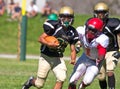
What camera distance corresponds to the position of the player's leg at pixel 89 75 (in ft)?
28.6

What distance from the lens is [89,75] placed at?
8.73 meters

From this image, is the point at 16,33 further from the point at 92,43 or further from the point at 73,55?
the point at 92,43

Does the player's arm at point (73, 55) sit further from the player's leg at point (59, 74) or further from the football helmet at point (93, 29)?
the football helmet at point (93, 29)

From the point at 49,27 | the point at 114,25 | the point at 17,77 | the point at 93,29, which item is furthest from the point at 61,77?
the point at 17,77

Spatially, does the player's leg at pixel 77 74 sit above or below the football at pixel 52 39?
below

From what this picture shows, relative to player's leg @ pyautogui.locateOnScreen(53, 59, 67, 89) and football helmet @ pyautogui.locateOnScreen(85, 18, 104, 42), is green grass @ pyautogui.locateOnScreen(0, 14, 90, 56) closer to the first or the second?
player's leg @ pyautogui.locateOnScreen(53, 59, 67, 89)

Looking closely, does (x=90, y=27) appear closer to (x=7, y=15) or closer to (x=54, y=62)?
(x=54, y=62)

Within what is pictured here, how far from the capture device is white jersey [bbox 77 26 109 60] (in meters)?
8.95

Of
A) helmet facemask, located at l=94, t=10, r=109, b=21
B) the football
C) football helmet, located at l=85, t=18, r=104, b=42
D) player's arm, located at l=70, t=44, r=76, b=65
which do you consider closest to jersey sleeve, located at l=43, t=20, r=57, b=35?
Answer: the football

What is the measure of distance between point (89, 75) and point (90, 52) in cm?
56

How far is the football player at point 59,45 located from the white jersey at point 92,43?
33 cm

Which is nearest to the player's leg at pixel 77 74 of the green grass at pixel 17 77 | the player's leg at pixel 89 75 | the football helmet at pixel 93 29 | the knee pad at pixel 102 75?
the player's leg at pixel 89 75

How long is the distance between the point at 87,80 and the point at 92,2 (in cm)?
2284

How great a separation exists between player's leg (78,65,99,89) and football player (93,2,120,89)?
1103 mm
